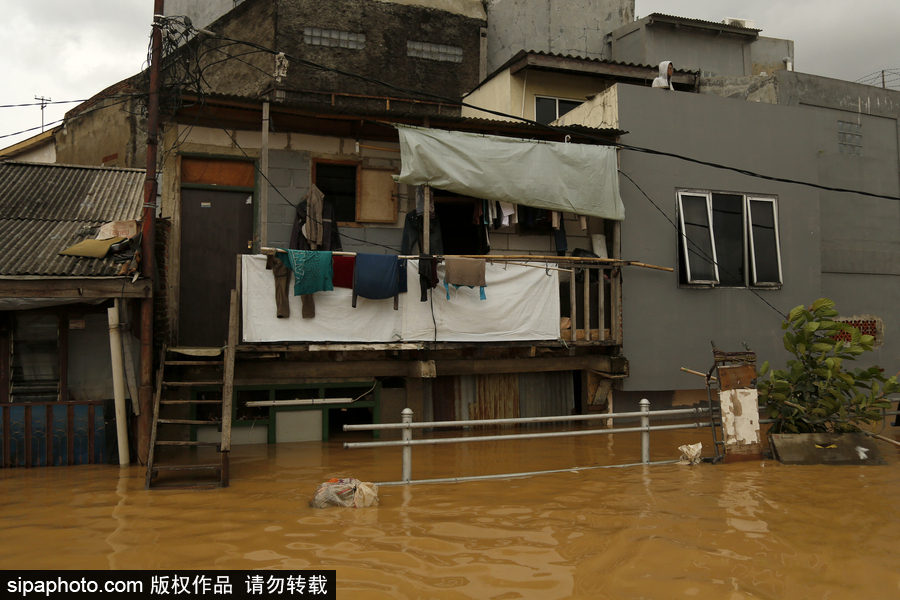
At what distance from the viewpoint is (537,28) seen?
18.3 meters

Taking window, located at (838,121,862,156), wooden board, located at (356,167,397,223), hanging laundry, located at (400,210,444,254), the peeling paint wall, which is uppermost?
the peeling paint wall

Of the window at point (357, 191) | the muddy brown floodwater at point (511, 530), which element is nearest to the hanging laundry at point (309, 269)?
the window at point (357, 191)

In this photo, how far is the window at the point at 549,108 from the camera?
14969mm

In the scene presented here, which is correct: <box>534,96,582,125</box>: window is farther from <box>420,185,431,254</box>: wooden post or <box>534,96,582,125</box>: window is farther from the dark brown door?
the dark brown door

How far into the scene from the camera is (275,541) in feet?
17.3

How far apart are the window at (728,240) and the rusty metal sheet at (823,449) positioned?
4063 mm

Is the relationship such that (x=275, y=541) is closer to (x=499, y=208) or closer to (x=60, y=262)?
(x=60, y=262)

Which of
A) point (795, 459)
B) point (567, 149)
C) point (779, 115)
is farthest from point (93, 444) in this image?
point (779, 115)

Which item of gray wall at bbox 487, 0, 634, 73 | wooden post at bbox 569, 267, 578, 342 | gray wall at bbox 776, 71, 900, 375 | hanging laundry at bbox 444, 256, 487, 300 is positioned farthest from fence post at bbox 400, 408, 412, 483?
gray wall at bbox 487, 0, 634, 73

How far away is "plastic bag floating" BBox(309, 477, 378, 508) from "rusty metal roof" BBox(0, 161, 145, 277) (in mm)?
4410

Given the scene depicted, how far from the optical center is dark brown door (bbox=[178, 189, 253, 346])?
10.7m

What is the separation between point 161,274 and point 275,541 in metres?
5.51

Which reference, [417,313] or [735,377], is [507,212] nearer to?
[417,313]

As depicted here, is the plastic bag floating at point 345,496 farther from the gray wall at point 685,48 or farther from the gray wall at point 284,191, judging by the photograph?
the gray wall at point 685,48
